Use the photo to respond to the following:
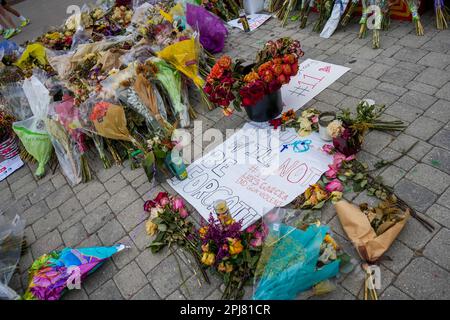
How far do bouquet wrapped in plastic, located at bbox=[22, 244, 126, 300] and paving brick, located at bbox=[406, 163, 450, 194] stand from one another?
8.12 feet

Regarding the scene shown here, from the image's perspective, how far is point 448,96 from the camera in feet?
10.9

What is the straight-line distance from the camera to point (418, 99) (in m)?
3.39

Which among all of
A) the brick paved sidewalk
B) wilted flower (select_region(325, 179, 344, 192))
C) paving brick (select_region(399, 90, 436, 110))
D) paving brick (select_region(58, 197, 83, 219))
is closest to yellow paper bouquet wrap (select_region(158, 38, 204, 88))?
the brick paved sidewalk

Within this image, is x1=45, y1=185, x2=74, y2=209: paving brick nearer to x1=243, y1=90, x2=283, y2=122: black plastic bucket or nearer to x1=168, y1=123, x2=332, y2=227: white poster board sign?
x1=168, y1=123, x2=332, y2=227: white poster board sign

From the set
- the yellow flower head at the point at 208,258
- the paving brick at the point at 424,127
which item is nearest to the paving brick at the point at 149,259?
the yellow flower head at the point at 208,258

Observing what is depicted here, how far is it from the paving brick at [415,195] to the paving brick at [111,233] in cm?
240

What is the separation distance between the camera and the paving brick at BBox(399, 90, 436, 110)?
331 centimetres

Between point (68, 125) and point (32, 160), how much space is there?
1.10m

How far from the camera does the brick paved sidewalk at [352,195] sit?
2324mm

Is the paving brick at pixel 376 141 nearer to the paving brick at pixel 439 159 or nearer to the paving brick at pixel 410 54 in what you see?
the paving brick at pixel 439 159
